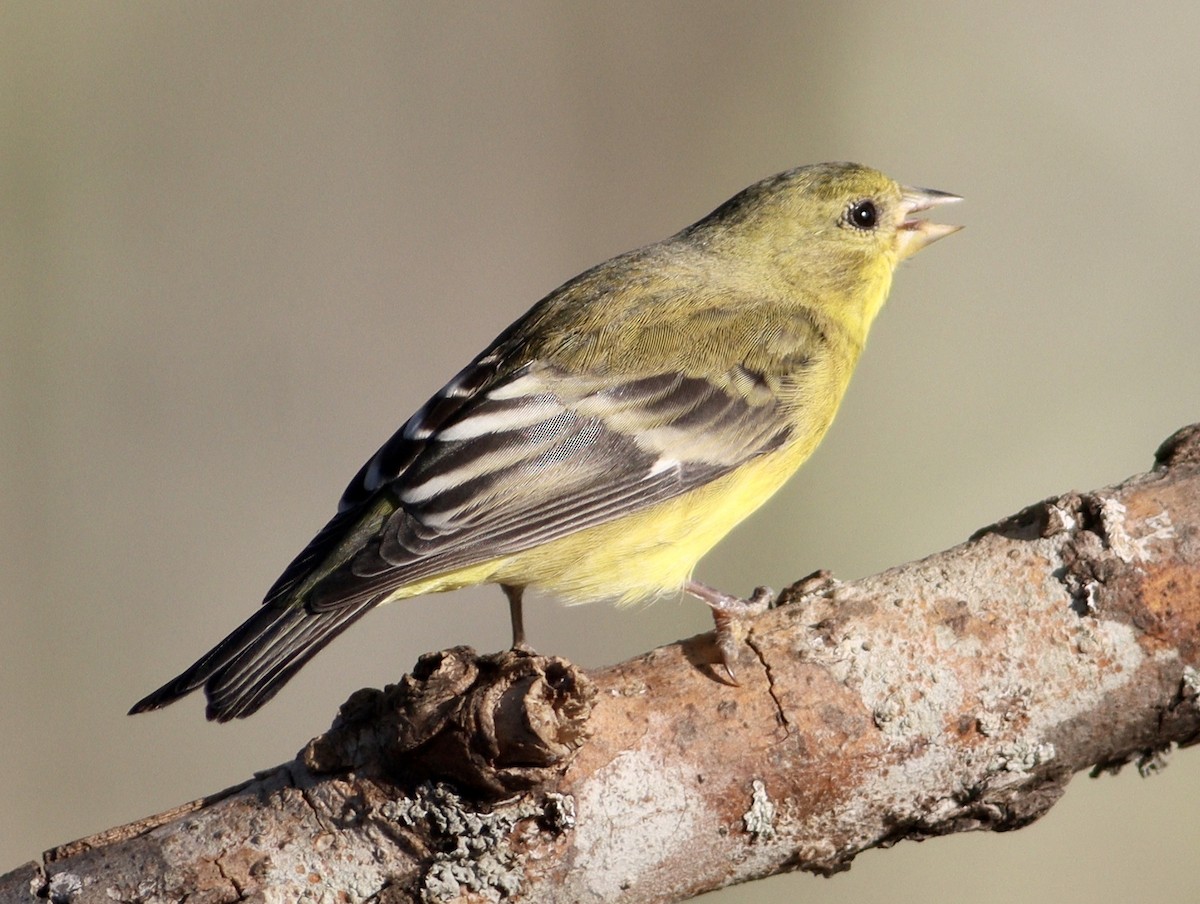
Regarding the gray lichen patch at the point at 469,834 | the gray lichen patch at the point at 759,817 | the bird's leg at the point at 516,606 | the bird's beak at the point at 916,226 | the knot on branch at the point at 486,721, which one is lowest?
the gray lichen patch at the point at 759,817

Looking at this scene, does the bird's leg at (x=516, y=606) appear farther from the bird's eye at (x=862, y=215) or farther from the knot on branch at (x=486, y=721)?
the bird's eye at (x=862, y=215)

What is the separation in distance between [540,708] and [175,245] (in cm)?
532

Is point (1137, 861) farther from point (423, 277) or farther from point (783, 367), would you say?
point (423, 277)

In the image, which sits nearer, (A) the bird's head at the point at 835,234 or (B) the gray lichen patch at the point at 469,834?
(B) the gray lichen patch at the point at 469,834

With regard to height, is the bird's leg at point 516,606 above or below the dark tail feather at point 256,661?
below

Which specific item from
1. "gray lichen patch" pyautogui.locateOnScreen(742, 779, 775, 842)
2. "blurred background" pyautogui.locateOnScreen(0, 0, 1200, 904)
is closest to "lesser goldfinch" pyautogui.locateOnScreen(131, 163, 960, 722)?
"gray lichen patch" pyautogui.locateOnScreen(742, 779, 775, 842)

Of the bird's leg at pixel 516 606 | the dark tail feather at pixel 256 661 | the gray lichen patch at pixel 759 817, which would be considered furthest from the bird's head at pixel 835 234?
the gray lichen patch at pixel 759 817

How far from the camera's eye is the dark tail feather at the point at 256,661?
3.47 meters

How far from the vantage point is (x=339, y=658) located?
7336 mm

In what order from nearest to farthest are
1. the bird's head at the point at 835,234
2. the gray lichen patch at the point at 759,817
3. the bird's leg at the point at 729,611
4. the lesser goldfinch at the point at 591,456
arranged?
1. the gray lichen patch at the point at 759,817
2. the bird's leg at the point at 729,611
3. the lesser goldfinch at the point at 591,456
4. the bird's head at the point at 835,234

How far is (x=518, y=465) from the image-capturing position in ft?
13.1

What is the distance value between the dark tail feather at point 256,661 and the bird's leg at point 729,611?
3.30 feet

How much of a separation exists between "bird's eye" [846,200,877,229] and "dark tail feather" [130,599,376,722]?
2.79 metres

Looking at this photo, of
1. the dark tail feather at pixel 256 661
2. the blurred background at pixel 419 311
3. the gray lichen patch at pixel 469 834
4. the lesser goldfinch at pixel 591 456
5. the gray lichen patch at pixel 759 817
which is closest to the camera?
the gray lichen patch at pixel 469 834
